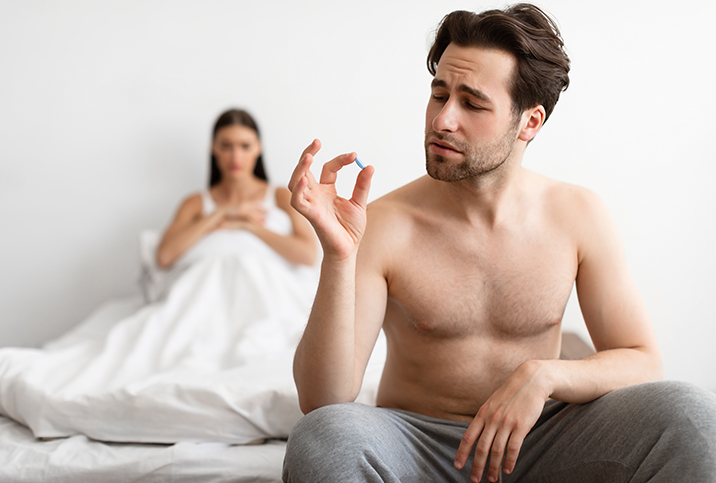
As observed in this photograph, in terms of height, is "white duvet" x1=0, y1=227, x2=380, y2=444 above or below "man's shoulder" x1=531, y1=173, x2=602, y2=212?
below

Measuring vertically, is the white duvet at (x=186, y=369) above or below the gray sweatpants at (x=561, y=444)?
below

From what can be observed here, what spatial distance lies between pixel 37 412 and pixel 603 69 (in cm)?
231

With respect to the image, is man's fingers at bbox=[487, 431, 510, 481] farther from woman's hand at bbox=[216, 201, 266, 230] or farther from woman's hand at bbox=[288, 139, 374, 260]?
woman's hand at bbox=[216, 201, 266, 230]

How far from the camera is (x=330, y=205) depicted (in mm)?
1005

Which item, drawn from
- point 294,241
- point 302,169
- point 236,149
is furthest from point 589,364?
point 236,149

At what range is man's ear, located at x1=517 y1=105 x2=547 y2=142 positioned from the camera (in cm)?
119

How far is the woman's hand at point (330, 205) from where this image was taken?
0.92 m

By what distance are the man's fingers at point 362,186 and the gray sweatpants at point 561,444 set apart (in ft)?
1.09

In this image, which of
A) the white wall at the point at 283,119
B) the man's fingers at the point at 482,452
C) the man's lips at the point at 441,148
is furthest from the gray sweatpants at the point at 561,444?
the white wall at the point at 283,119

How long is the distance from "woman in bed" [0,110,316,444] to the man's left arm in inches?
21.2

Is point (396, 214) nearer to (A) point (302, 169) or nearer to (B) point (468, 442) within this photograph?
(A) point (302, 169)

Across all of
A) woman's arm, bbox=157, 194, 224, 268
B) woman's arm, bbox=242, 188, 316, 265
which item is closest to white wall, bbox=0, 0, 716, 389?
woman's arm, bbox=157, 194, 224, 268

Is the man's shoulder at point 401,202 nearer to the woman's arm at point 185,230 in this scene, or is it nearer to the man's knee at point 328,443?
the man's knee at point 328,443

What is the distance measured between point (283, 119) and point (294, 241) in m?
0.60
